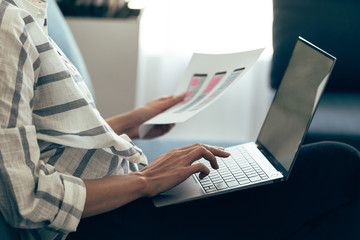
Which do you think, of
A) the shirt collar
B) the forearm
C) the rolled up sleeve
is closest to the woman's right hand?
the forearm

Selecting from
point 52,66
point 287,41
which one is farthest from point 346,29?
point 52,66

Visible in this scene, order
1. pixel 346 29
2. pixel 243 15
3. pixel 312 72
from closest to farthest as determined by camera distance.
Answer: pixel 312 72 < pixel 346 29 < pixel 243 15

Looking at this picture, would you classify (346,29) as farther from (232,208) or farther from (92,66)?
(92,66)

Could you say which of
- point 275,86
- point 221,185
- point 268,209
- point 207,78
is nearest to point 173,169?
point 221,185

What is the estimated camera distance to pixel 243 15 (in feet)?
6.84

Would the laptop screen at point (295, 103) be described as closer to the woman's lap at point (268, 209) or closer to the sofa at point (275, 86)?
the woman's lap at point (268, 209)

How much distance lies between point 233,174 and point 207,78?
289mm

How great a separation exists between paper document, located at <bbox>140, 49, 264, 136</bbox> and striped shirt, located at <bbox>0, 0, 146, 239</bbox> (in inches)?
10.1

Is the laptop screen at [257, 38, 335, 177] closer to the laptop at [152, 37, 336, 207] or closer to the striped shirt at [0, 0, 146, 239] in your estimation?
the laptop at [152, 37, 336, 207]

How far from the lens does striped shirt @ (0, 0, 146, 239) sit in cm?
66

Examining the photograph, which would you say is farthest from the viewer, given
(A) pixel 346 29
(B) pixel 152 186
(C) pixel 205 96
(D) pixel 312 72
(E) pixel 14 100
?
(A) pixel 346 29

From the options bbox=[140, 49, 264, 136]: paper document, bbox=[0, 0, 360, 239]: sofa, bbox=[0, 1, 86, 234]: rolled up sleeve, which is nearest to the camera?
bbox=[0, 1, 86, 234]: rolled up sleeve

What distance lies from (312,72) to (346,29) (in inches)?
26.4

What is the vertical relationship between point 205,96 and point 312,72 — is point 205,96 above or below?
below
